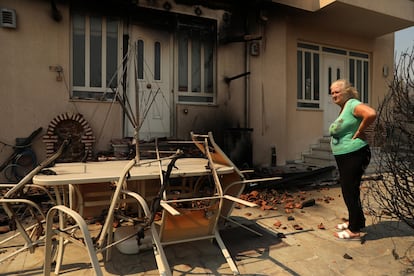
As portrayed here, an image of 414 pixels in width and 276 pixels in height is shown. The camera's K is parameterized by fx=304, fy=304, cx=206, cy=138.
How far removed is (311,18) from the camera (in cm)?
801

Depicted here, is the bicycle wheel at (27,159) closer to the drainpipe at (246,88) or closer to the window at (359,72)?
the drainpipe at (246,88)

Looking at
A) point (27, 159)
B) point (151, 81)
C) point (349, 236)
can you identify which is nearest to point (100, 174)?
point (349, 236)

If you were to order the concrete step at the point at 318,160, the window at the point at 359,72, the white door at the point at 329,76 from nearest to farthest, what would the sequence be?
1. the concrete step at the point at 318,160
2. the white door at the point at 329,76
3. the window at the point at 359,72

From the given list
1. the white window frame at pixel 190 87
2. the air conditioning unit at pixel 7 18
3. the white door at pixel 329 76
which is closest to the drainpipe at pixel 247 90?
the white window frame at pixel 190 87

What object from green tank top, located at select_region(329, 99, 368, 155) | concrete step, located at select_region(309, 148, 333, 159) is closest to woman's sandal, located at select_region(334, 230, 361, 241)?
green tank top, located at select_region(329, 99, 368, 155)

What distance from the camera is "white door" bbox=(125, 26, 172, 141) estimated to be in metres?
6.38

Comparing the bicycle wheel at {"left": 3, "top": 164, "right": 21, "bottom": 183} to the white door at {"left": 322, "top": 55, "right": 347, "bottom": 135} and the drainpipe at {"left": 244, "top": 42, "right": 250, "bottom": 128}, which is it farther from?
the white door at {"left": 322, "top": 55, "right": 347, "bottom": 135}

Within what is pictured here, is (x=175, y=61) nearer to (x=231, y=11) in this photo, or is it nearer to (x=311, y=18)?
(x=231, y=11)

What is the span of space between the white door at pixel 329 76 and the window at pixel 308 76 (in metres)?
0.26

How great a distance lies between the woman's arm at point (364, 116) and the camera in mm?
2977

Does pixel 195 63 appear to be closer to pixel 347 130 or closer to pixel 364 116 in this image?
pixel 347 130

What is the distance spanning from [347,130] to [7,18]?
5.82 meters

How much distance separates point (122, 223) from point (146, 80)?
11.8ft

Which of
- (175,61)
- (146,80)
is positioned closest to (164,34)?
(175,61)
